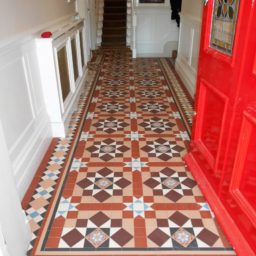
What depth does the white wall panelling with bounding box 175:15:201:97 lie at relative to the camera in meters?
4.27

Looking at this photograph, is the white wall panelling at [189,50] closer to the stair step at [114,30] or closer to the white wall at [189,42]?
the white wall at [189,42]

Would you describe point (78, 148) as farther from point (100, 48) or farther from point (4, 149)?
point (100, 48)

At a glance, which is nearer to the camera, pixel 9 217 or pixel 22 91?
pixel 9 217

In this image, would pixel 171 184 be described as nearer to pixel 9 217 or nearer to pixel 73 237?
pixel 73 237

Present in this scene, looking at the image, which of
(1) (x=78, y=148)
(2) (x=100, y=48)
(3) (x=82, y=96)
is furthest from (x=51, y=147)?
(2) (x=100, y=48)

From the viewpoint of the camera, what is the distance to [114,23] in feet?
28.6

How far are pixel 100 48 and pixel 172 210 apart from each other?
6.40 meters

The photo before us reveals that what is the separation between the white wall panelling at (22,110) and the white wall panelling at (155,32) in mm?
4441

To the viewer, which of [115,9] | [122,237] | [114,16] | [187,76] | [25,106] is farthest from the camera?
[115,9]

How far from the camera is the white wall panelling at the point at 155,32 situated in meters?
6.47

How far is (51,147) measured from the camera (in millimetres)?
2885

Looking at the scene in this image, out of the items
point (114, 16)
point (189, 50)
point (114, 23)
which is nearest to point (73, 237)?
point (189, 50)

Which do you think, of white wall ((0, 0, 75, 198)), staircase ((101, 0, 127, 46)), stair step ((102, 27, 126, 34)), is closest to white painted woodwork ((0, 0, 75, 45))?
white wall ((0, 0, 75, 198))

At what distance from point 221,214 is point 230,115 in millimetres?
653
